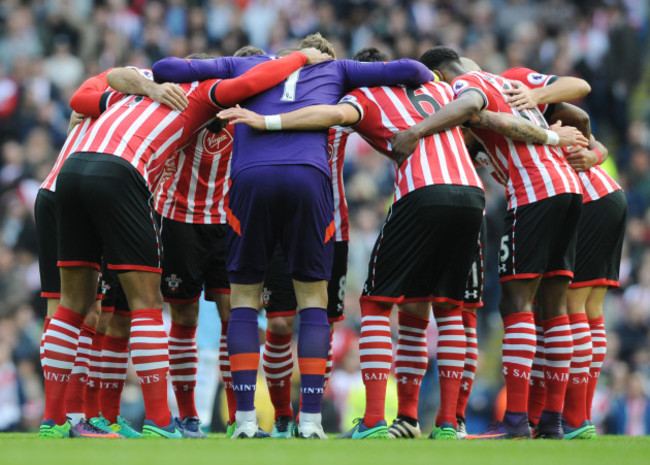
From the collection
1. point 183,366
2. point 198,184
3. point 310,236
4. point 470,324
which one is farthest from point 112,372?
point 470,324

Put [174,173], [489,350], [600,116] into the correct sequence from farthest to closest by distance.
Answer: [600,116], [489,350], [174,173]

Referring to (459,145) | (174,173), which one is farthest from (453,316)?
(174,173)

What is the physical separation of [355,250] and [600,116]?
5.03 meters

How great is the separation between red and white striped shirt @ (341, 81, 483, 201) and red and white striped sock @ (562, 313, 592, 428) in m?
1.45

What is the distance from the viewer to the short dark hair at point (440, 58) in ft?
24.4

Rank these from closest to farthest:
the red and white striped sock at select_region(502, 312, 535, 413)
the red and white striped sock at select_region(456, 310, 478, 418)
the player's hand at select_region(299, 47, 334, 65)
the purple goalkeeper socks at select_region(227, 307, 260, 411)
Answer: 1. the purple goalkeeper socks at select_region(227, 307, 260, 411)
2. the red and white striped sock at select_region(502, 312, 535, 413)
3. the player's hand at select_region(299, 47, 334, 65)
4. the red and white striped sock at select_region(456, 310, 478, 418)

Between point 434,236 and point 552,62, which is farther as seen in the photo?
point 552,62

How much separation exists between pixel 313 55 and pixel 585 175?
94.2 inches

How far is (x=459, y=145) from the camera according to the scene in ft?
22.1

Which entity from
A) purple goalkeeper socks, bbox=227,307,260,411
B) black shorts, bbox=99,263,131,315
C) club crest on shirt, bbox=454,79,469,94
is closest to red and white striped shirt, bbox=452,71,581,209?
club crest on shirt, bbox=454,79,469,94

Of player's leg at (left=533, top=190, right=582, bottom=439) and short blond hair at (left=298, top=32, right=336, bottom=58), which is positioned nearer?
player's leg at (left=533, top=190, right=582, bottom=439)

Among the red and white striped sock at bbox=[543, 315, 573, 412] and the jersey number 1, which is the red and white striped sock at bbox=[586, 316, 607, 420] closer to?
the red and white striped sock at bbox=[543, 315, 573, 412]

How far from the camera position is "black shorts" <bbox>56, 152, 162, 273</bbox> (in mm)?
6156

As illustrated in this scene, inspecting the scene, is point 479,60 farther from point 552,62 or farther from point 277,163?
point 277,163
